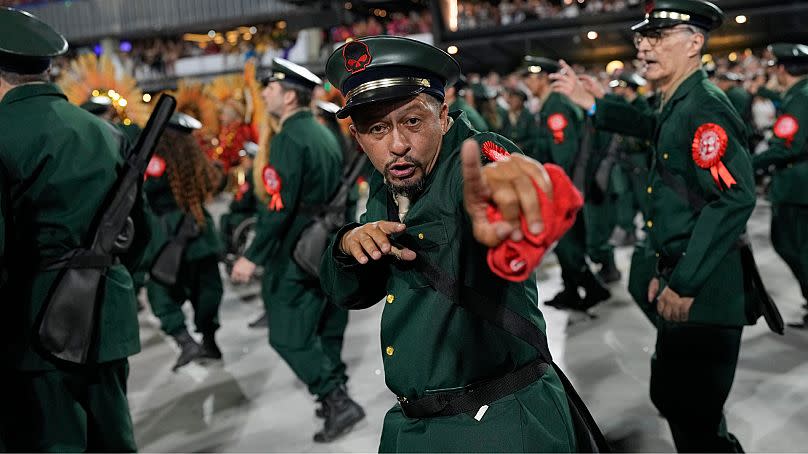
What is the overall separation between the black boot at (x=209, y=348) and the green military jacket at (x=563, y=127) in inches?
116

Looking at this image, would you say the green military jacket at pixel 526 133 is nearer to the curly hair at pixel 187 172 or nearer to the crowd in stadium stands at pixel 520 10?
the curly hair at pixel 187 172

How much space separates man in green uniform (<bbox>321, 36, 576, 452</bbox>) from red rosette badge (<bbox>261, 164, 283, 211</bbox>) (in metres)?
2.18

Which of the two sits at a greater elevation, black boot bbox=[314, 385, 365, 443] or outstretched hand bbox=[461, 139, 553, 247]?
outstretched hand bbox=[461, 139, 553, 247]

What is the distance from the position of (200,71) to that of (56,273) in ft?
72.5

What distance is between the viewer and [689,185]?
2512mm

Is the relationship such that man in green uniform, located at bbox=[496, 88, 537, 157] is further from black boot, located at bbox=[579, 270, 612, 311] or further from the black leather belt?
the black leather belt

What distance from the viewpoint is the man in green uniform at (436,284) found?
1429 millimetres

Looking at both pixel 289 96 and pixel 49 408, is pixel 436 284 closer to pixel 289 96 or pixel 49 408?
pixel 49 408

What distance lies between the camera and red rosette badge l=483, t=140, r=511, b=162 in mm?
1375

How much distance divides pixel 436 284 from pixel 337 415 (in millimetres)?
2384

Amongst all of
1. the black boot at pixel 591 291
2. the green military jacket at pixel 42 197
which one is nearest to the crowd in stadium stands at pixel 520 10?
the black boot at pixel 591 291

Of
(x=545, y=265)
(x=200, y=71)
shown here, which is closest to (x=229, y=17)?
(x=200, y=71)

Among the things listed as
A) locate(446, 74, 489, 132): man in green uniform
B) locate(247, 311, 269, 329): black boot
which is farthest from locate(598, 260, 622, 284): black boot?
locate(247, 311, 269, 329): black boot

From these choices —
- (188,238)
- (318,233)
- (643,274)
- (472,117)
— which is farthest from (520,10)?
(643,274)
